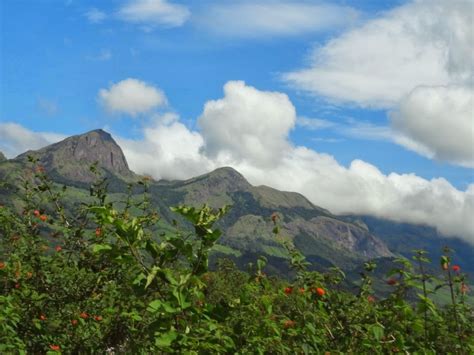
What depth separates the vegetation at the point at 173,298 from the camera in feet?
13.2

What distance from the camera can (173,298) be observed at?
3.90 m

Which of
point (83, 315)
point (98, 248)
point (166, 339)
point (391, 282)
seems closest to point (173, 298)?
point (166, 339)

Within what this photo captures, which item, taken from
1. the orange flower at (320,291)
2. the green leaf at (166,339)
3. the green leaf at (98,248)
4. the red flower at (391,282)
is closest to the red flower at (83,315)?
A: the orange flower at (320,291)

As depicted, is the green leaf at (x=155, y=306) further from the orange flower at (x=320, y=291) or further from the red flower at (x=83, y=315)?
the red flower at (x=83, y=315)

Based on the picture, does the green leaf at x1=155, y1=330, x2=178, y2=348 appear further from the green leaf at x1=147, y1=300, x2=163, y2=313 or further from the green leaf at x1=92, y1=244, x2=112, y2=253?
the green leaf at x1=92, y1=244, x2=112, y2=253

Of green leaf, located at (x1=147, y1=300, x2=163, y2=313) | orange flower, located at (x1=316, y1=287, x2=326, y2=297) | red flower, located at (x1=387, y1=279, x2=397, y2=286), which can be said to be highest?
red flower, located at (x1=387, y1=279, x2=397, y2=286)

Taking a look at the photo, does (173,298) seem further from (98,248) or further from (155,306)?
(98,248)

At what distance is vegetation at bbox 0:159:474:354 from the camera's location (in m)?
4.02

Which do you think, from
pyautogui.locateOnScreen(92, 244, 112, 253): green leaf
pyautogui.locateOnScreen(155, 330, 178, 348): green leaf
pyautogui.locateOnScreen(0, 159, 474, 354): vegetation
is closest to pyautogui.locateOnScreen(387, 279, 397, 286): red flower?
pyautogui.locateOnScreen(0, 159, 474, 354): vegetation

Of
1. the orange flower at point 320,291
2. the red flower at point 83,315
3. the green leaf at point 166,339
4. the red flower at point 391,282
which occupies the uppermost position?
the red flower at point 391,282

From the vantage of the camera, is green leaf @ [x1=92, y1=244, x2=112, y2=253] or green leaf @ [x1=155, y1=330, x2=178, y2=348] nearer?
Result: green leaf @ [x1=92, y1=244, x2=112, y2=253]

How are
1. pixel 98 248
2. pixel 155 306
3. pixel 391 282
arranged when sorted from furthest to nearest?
pixel 391 282
pixel 155 306
pixel 98 248

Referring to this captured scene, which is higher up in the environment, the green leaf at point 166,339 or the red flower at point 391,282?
the red flower at point 391,282

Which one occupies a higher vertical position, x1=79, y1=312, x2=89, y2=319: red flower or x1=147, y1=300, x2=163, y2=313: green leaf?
x1=147, y1=300, x2=163, y2=313: green leaf
